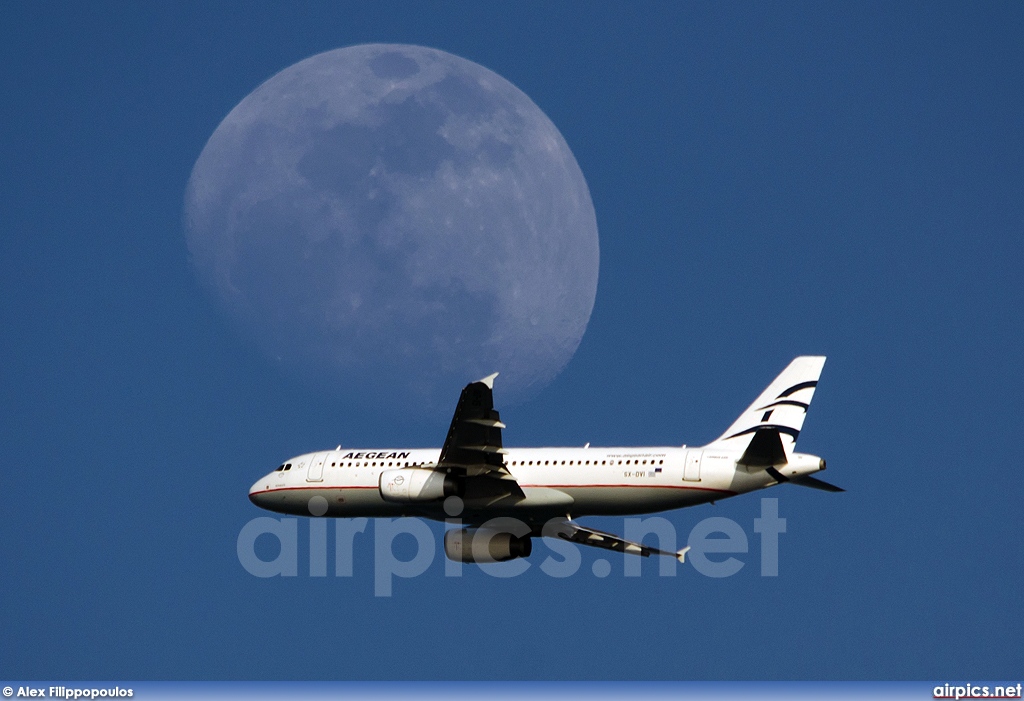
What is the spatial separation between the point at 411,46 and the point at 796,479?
79.2 ft

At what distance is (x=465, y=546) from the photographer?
6309 cm

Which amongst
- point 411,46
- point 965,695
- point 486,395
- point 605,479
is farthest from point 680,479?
point 411,46

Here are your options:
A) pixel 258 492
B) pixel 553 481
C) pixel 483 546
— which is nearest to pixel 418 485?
pixel 553 481

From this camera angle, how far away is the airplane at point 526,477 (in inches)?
2199

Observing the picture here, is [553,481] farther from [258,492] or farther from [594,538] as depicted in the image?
[258,492]

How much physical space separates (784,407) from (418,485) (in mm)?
12438

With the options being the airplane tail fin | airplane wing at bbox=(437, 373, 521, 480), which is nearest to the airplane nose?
airplane wing at bbox=(437, 373, 521, 480)

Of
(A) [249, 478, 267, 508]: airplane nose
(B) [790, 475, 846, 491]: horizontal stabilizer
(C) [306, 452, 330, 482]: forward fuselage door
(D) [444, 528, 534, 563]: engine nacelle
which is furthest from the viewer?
(A) [249, 478, 267, 508]: airplane nose

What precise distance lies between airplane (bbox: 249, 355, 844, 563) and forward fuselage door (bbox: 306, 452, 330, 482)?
5cm

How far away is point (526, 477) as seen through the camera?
5931 centimetres

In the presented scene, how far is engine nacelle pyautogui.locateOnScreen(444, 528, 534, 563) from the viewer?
2479 inches

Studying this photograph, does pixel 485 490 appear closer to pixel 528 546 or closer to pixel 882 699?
pixel 528 546

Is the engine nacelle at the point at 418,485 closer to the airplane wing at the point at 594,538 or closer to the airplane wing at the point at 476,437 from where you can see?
the airplane wing at the point at 476,437

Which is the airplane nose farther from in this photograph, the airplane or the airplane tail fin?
the airplane tail fin
